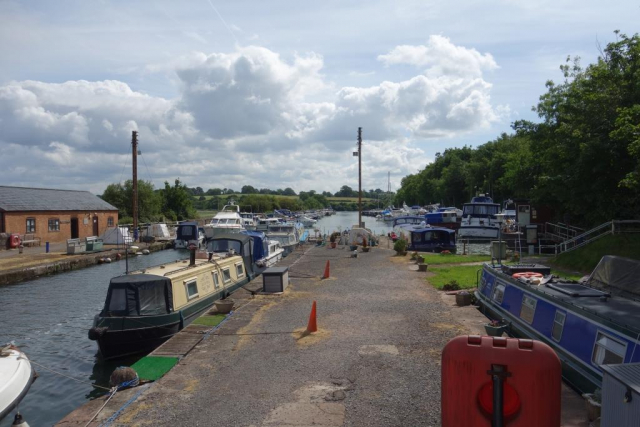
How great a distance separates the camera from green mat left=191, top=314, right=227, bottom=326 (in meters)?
15.8

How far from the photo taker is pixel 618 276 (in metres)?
11.8

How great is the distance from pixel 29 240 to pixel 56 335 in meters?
26.5

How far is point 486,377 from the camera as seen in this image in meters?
5.87

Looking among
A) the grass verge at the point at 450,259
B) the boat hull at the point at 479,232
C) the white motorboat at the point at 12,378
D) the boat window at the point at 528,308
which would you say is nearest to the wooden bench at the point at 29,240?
the grass verge at the point at 450,259

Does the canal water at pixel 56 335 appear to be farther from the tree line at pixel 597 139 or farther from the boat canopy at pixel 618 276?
the tree line at pixel 597 139

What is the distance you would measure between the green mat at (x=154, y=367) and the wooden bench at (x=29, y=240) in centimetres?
3301

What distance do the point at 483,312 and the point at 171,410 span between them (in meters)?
10.8

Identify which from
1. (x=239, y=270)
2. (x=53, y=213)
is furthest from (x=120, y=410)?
(x=53, y=213)

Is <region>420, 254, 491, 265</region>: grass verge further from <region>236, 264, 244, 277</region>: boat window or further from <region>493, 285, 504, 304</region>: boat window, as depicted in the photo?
<region>493, 285, 504, 304</region>: boat window

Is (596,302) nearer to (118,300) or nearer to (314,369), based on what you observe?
(314,369)

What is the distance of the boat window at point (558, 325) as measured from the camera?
35.6 ft

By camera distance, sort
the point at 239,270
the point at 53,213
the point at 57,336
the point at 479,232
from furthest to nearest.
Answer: the point at 479,232
the point at 53,213
the point at 239,270
the point at 57,336

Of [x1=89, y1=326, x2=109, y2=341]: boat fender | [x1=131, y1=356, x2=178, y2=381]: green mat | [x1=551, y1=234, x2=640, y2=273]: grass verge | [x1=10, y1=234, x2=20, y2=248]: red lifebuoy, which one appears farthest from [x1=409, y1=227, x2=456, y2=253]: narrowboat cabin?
[x1=131, y1=356, x2=178, y2=381]: green mat

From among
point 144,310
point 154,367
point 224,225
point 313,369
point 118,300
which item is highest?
point 224,225
